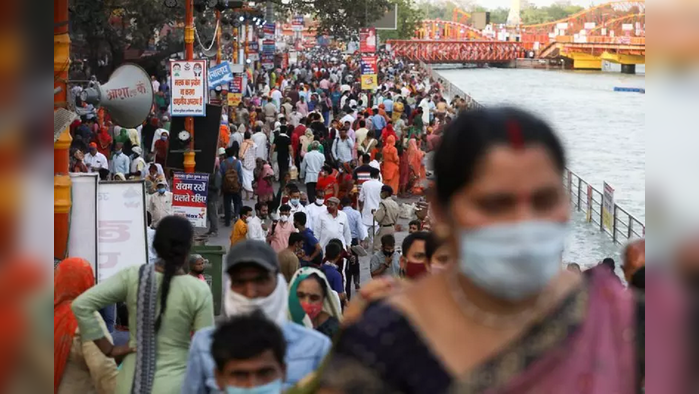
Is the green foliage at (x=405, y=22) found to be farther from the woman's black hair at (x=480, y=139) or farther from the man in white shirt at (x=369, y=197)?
the woman's black hair at (x=480, y=139)

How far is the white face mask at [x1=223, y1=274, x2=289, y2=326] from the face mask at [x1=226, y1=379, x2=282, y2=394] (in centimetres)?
77

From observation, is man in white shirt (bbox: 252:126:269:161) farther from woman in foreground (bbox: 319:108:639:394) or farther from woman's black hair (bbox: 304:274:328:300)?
woman in foreground (bbox: 319:108:639:394)

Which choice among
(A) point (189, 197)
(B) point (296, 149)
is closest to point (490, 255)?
(A) point (189, 197)

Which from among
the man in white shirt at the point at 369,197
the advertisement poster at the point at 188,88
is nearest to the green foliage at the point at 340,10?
the advertisement poster at the point at 188,88

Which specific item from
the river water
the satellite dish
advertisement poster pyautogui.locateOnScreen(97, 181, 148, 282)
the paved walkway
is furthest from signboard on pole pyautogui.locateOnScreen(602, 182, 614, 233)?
advertisement poster pyautogui.locateOnScreen(97, 181, 148, 282)

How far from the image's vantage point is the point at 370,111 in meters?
27.5

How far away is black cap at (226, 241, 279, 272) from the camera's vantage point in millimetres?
3904

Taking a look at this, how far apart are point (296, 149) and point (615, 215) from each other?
7.52 meters

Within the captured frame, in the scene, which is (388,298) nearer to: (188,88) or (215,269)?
(215,269)

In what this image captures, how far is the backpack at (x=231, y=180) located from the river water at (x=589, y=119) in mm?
3850

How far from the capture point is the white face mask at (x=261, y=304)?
153 inches

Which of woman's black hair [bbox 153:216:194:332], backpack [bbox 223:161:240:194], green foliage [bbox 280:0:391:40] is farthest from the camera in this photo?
green foliage [bbox 280:0:391:40]
